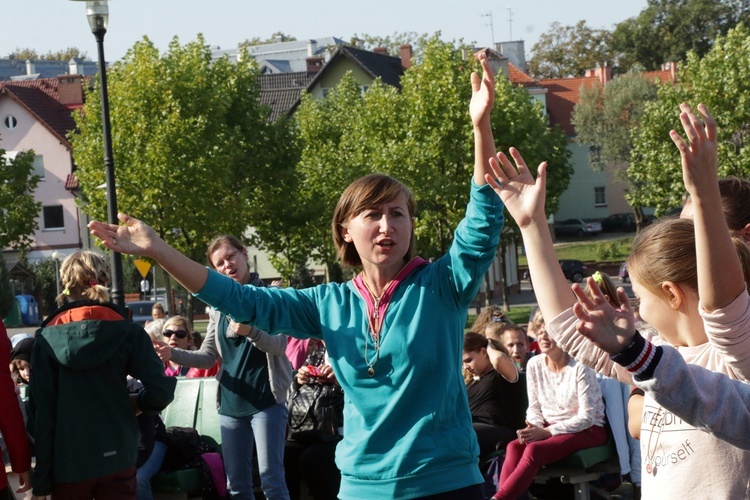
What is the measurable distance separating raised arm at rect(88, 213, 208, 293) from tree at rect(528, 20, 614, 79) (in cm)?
8650

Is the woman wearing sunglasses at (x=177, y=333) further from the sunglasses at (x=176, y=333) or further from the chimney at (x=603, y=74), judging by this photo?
the chimney at (x=603, y=74)

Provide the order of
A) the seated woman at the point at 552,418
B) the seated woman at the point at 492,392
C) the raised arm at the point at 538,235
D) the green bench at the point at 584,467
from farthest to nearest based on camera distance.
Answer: the seated woman at the point at 492,392, the green bench at the point at 584,467, the seated woman at the point at 552,418, the raised arm at the point at 538,235

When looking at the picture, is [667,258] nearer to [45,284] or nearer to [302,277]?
[302,277]

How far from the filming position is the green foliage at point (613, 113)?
71312 millimetres

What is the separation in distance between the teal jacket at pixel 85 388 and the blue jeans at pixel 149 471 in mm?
1640

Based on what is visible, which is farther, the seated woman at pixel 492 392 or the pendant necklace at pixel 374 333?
Result: the seated woman at pixel 492 392

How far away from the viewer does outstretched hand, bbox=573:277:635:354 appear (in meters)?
2.39

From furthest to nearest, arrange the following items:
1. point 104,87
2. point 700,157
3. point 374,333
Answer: point 104,87 < point 374,333 < point 700,157

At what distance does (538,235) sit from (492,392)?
553 cm

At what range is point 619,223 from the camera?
7550 centimetres

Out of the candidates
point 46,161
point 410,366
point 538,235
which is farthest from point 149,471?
point 46,161

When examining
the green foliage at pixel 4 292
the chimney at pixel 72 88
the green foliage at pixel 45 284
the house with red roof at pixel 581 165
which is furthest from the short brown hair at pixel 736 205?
the house with red roof at pixel 581 165

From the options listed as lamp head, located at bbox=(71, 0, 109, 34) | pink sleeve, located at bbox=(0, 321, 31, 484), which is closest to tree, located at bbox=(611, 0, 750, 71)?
lamp head, located at bbox=(71, 0, 109, 34)

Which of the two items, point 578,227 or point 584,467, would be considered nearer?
point 584,467
